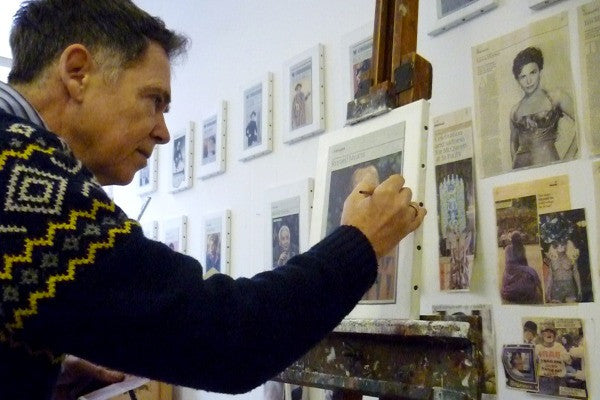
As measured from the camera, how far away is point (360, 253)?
70cm

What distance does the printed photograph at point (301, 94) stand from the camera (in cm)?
177

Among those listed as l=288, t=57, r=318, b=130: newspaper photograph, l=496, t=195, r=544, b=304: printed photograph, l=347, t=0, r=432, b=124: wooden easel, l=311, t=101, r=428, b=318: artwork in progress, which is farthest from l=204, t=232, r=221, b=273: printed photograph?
l=496, t=195, r=544, b=304: printed photograph

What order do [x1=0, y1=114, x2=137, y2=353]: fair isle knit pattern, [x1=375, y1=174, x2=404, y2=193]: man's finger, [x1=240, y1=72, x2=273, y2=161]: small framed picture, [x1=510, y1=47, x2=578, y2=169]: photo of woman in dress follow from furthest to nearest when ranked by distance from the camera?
1. [x1=240, y1=72, x2=273, y2=161]: small framed picture
2. [x1=510, y1=47, x2=578, y2=169]: photo of woman in dress
3. [x1=375, y1=174, x2=404, y2=193]: man's finger
4. [x1=0, y1=114, x2=137, y2=353]: fair isle knit pattern

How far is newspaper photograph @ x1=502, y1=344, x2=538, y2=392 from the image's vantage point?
1142 millimetres

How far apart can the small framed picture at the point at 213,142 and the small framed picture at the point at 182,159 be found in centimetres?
7

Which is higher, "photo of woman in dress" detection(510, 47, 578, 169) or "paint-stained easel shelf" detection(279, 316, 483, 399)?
"photo of woman in dress" detection(510, 47, 578, 169)

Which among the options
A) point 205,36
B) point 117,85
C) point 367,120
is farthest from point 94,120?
point 205,36

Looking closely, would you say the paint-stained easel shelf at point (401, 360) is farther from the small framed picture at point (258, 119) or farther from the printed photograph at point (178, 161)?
the printed photograph at point (178, 161)

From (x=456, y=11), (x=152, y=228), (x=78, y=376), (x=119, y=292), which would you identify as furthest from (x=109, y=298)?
(x=152, y=228)

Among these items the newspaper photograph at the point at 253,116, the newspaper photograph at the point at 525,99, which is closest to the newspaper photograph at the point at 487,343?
the newspaper photograph at the point at 525,99

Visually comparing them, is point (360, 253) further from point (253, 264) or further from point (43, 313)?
point (253, 264)

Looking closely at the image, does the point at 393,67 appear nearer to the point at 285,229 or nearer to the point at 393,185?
the point at 393,185

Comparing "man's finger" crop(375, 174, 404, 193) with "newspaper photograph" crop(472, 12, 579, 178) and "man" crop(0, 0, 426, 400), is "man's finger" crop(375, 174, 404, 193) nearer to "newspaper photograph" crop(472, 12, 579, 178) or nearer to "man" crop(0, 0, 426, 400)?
"man" crop(0, 0, 426, 400)

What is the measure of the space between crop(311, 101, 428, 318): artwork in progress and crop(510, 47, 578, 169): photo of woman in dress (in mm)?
260
